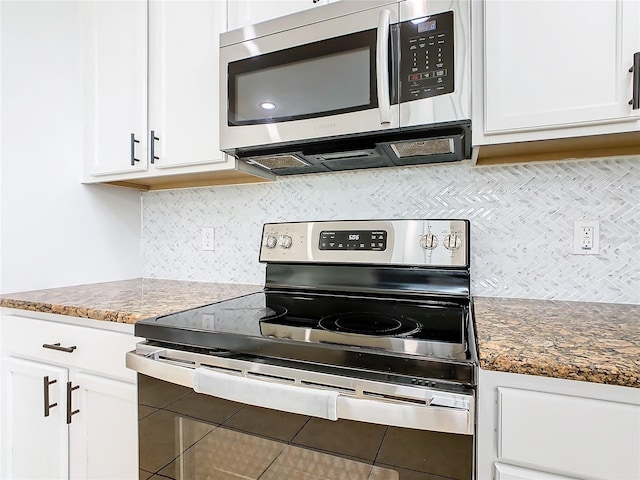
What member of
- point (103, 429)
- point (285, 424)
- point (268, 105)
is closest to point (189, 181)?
point (268, 105)

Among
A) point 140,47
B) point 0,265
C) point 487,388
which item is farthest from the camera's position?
point 140,47

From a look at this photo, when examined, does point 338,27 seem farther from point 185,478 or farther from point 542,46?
point 185,478

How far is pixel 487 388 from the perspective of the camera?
0.71 m

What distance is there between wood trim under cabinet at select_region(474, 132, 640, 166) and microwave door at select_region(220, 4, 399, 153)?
0.38m

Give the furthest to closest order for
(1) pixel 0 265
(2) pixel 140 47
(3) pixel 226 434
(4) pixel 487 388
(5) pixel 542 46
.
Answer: (2) pixel 140 47, (1) pixel 0 265, (5) pixel 542 46, (3) pixel 226 434, (4) pixel 487 388

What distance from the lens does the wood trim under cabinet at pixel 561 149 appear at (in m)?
1.07

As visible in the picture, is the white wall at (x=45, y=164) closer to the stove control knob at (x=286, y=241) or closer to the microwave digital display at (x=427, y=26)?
the stove control knob at (x=286, y=241)

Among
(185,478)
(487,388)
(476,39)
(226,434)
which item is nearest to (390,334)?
(487,388)

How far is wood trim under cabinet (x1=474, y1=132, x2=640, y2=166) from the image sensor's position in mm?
1071

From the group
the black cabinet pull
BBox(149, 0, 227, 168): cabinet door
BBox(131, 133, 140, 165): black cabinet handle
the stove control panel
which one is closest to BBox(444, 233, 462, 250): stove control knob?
the stove control panel

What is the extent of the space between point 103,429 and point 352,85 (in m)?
1.36

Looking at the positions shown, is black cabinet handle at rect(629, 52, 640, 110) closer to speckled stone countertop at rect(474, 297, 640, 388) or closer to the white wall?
speckled stone countertop at rect(474, 297, 640, 388)

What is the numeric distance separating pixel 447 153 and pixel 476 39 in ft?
1.20

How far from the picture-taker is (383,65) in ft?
3.55
